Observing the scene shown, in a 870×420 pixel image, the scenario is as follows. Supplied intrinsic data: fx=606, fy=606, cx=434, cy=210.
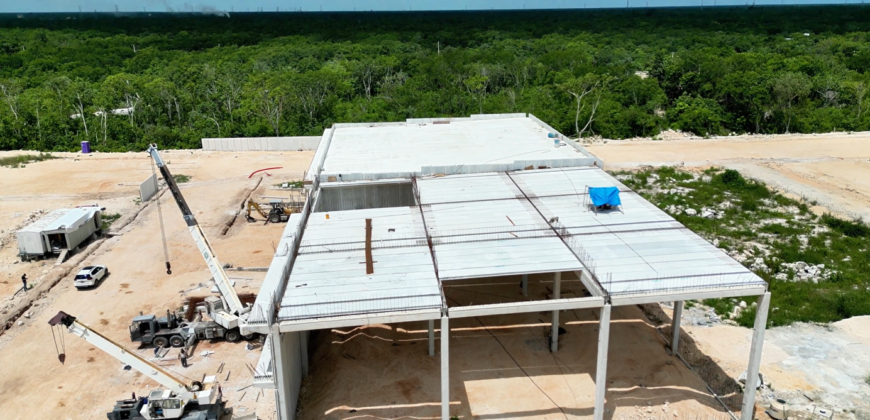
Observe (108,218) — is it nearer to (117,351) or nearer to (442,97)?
(117,351)

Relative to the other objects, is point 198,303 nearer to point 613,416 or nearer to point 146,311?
point 146,311

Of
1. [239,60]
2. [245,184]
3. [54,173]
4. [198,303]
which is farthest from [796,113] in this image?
[239,60]

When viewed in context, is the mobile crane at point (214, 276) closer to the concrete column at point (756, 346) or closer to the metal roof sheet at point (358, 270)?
the metal roof sheet at point (358, 270)

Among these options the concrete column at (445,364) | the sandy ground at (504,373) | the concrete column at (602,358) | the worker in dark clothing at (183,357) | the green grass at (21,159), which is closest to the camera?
the concrete column at (445,364)

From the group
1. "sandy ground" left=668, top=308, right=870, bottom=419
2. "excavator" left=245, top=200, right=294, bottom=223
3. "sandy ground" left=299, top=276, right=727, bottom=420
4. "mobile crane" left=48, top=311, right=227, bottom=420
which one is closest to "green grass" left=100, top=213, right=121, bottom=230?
"excavator" left=245, top=200, right=294, bottom=223

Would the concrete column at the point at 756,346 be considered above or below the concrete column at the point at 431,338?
above

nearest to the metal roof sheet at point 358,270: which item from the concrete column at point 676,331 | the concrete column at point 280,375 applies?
the concrete column at point 280,375
